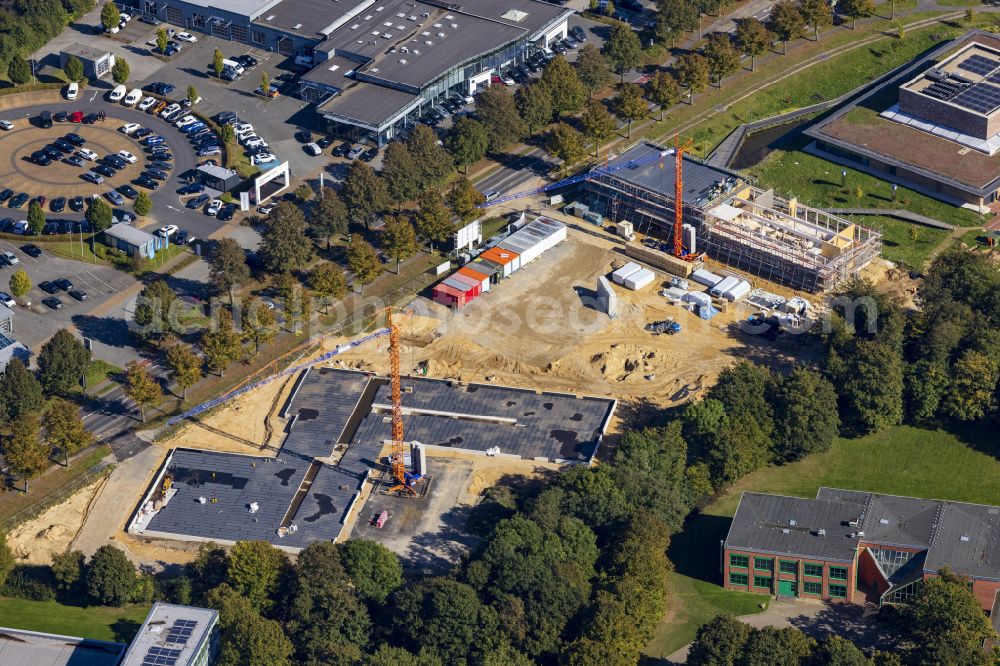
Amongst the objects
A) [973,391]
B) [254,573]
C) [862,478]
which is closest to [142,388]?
[254,573]

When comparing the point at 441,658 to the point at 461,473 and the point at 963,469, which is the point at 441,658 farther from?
the point at 963,469

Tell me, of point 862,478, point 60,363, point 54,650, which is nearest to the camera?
point 54,650

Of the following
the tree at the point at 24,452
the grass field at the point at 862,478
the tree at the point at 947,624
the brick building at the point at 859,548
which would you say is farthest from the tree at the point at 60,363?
the tree at the point at 947,624

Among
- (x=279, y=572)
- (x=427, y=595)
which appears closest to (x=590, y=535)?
(x=427, y=595)

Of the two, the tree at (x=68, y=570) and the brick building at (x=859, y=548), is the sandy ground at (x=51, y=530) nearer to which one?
the tree at (x=68, y=570)

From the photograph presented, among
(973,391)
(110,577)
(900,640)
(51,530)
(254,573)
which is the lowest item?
(900,640)

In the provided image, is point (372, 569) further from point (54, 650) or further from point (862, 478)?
point (862, 478)

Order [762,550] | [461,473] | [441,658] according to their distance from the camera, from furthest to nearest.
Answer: [461,473], [762,550], [441,658]
